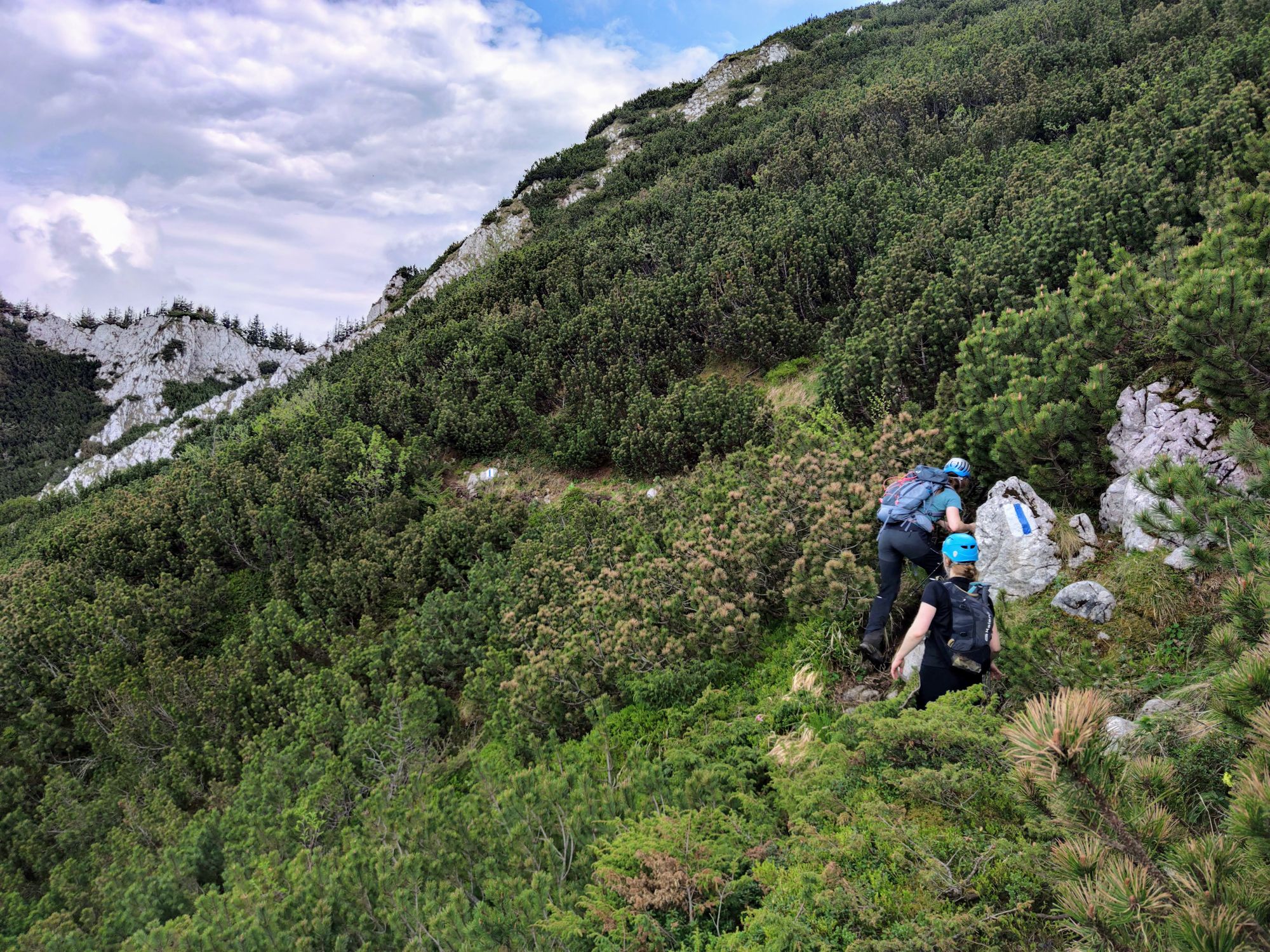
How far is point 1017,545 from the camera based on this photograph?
4980mm

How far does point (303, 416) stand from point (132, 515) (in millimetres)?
4050

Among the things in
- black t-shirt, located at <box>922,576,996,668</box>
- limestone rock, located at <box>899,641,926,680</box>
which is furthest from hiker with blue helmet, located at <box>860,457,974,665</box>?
black t-shirt, located at <box>922,576,996,668</box>

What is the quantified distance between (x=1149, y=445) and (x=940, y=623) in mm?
2599

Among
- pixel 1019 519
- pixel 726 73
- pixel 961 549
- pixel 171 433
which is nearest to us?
pixel 961 549

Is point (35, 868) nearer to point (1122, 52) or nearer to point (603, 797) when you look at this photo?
point (603, 797)

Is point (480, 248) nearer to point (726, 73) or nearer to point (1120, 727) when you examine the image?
point (726, 73)

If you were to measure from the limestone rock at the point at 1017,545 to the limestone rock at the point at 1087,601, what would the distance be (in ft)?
1.08

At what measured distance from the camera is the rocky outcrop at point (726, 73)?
31.4 meters

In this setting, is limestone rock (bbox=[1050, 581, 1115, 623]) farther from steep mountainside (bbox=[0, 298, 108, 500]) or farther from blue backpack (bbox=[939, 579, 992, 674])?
steep mountainside (bbox=[0, 298, 108, 500])

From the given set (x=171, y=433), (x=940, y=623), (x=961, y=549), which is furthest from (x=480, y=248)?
(x=940, y=623)

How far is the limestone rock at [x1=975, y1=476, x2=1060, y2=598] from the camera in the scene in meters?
4.91

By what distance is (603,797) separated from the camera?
15.6ft

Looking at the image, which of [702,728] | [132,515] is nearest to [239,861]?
[702,728]

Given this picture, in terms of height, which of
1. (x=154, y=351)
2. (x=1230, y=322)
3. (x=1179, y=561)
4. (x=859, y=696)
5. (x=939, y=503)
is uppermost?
(x=154, y=351)
